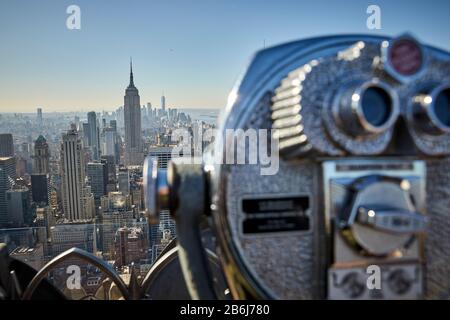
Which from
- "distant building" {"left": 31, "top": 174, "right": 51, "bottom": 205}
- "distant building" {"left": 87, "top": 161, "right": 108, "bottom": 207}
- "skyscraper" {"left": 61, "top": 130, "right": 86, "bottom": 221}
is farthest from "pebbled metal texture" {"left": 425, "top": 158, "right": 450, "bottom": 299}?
"skyscraper" {"left": 61, "top": 130, "right": 86, "bottom": 221}

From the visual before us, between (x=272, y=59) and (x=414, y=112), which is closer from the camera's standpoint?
(x=414, y=112)

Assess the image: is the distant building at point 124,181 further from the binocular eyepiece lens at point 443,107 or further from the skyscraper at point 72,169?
the binocular eyepiece lens at point 443,107

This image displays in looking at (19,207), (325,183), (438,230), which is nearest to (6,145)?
(19,207)

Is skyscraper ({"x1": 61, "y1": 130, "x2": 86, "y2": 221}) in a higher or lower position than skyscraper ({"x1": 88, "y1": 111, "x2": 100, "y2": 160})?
lower

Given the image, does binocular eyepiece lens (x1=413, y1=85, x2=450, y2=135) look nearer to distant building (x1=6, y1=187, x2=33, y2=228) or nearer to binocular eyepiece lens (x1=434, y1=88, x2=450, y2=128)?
binocular eyepiece lens (x1=434, y1=88, x2=450, y2=128)
